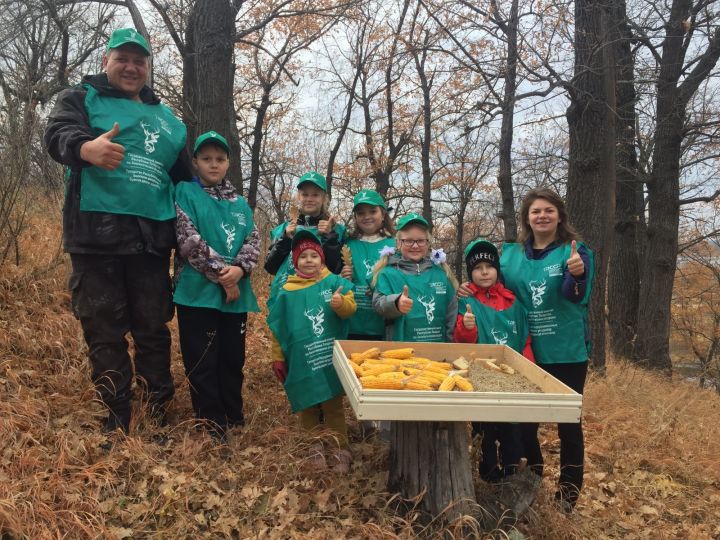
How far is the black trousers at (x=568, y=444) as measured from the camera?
345 cm

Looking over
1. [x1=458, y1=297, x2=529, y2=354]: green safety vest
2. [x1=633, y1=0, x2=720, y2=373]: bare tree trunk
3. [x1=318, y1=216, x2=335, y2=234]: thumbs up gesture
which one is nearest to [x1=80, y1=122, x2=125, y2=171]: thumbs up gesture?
[x1=318, y1=216, x2=335, y2=234]: thumbs up gesture

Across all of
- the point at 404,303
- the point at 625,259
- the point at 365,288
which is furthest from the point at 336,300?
the point at 625,259

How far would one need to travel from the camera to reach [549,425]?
5.61 meters

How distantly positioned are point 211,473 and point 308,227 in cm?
196

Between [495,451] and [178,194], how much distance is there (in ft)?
9.70

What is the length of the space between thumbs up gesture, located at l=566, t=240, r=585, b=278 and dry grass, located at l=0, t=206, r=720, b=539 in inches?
62.8

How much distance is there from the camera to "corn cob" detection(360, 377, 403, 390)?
2574 millimetres

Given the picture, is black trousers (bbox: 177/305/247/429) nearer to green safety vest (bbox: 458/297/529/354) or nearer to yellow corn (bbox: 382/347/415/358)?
yellow corn (bbox: 382/347/415/358)

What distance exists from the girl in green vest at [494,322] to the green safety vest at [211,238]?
→ 5.37 feet

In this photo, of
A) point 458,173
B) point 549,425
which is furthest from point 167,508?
point 458,173

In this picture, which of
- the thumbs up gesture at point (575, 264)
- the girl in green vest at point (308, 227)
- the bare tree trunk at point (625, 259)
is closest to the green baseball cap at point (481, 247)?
the thumbs up gesture at point (575, 264)

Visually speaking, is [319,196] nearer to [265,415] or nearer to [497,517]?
[265,415]

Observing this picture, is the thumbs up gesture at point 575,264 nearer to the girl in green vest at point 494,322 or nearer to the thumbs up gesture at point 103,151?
the girl in green vest at point 494,322

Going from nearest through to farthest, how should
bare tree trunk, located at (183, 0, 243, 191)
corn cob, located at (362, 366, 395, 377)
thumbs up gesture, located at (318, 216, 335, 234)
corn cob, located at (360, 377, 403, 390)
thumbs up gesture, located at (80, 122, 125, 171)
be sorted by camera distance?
corn cob, located at (360, 377, 403, 390) < corn cob, located at (362, 366, 395, 377) < thumbs up gesture, located at (80, 122, 125, 171) < thumbs up gesture, located at (318, 216, 335, 234) < bare tree trunk, located at (183, 0, 243, 191)
